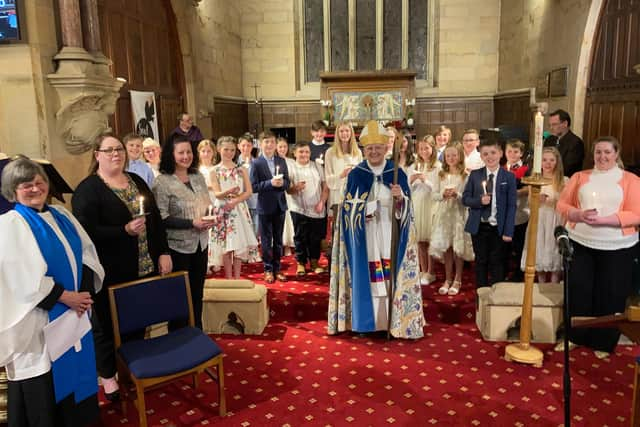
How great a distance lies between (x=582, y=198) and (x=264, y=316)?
261 cm

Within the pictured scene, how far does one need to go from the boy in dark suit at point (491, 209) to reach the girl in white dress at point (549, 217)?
0.98ft

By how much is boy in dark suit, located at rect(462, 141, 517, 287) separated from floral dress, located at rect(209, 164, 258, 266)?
1909 millimetres

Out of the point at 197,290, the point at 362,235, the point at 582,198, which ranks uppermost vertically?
the point at 582,198

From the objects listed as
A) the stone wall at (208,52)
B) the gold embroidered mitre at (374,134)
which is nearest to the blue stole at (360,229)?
the gold embroidered mitre at (374,134)

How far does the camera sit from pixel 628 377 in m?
3.44

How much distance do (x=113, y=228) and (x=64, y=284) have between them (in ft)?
1.69

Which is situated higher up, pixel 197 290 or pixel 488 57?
pixel 488 57

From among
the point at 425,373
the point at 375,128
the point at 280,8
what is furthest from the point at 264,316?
the point at 280,8

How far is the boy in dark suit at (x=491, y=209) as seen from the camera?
162 inches

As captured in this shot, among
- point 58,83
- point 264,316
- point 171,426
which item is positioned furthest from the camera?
point 58,83

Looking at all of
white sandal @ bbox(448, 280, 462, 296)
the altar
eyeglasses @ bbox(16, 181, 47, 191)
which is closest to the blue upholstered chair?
eyeglasses @ bbox(16, 181, 47, 191)

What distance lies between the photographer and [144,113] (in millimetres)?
7148

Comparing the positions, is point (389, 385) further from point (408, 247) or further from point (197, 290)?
point (197, 290)

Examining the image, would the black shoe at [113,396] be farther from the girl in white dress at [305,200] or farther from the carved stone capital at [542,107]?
the carved stone capital at [542,107]
